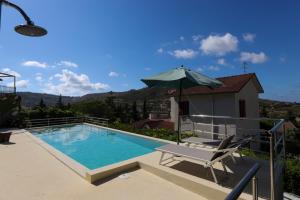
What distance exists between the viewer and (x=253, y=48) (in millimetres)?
21578

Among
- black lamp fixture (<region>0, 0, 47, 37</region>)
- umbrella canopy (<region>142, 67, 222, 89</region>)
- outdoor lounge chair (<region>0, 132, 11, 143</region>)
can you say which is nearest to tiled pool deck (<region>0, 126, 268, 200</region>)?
umbrella canopy (<region>142, 67, 222, 89</region>)

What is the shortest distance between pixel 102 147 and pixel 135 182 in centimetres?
546

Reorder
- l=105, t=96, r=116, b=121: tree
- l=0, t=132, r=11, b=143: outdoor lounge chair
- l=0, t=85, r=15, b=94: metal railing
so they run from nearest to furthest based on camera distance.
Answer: l=0, t=132, r=11, b=143: outdoor lounge chair
l=0, t=85, r=15, b=94: metal railing
l=105, t=96, r=116, b=121: tree

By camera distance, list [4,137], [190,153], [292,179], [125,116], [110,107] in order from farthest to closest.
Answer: [125,116] < [110,107] < [4,137] < [190,153] < [292,179]

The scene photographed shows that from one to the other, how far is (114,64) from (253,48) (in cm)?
1461

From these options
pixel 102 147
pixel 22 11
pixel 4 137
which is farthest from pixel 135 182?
pixel 4 137

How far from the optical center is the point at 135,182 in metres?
4.88

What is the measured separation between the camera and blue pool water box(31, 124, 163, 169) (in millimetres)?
7964

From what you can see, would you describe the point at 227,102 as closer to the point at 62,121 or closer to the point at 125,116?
the point at 62,121

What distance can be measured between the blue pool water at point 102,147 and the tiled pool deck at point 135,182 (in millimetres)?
1799

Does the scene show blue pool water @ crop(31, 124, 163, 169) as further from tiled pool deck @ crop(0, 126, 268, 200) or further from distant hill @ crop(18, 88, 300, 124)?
distant hill @ crop(18, 88, 300, 124)

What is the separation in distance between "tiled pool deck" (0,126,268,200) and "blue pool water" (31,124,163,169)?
1799mm

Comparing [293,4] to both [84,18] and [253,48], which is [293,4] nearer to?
[253,48]

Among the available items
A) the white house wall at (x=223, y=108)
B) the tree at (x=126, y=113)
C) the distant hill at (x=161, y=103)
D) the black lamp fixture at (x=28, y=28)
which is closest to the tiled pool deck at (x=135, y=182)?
the black lamp fixture at (x=28, y=28)
